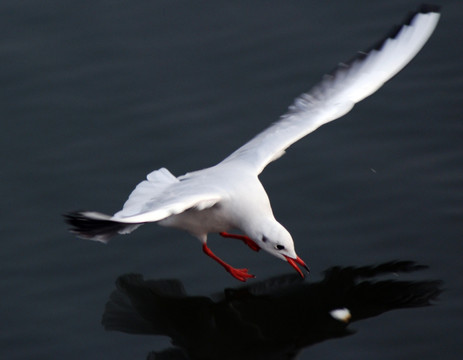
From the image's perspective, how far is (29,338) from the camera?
7.41m

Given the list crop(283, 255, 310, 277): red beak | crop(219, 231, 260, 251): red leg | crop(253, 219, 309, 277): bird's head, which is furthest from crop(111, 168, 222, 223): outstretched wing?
crop(283, 255, 310, 277): red beak

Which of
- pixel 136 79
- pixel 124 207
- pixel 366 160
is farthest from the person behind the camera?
pixel 136 79

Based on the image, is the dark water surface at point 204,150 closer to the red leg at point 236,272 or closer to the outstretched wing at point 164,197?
the red leg at point 236,272

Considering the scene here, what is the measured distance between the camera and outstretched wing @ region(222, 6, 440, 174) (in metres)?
8.31

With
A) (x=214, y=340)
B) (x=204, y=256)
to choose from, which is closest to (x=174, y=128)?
(x=204, y=256)

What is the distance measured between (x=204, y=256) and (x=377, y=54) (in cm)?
217

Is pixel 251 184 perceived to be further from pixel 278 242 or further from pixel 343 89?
pixel 343 89

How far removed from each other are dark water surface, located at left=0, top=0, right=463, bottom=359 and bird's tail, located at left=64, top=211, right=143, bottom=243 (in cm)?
83

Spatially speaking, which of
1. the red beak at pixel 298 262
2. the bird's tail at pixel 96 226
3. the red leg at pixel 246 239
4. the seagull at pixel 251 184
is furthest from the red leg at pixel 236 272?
the bird's tail at pixel 96 226

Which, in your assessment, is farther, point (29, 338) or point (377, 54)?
point (377, 54)

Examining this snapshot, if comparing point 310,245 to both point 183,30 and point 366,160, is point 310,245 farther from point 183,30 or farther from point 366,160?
point 183,30

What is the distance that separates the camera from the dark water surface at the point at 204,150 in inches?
300

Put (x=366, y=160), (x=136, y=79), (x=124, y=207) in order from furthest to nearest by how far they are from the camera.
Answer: (x=136, y=79)
(x=366, y=160)
(x=124, y=207)

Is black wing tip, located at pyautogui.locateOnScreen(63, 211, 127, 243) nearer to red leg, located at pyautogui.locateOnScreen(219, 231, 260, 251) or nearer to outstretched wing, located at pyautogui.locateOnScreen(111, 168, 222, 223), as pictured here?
outstretched wing, located at pyautogui.locateOnScreen(111, 168, 222, 223)
